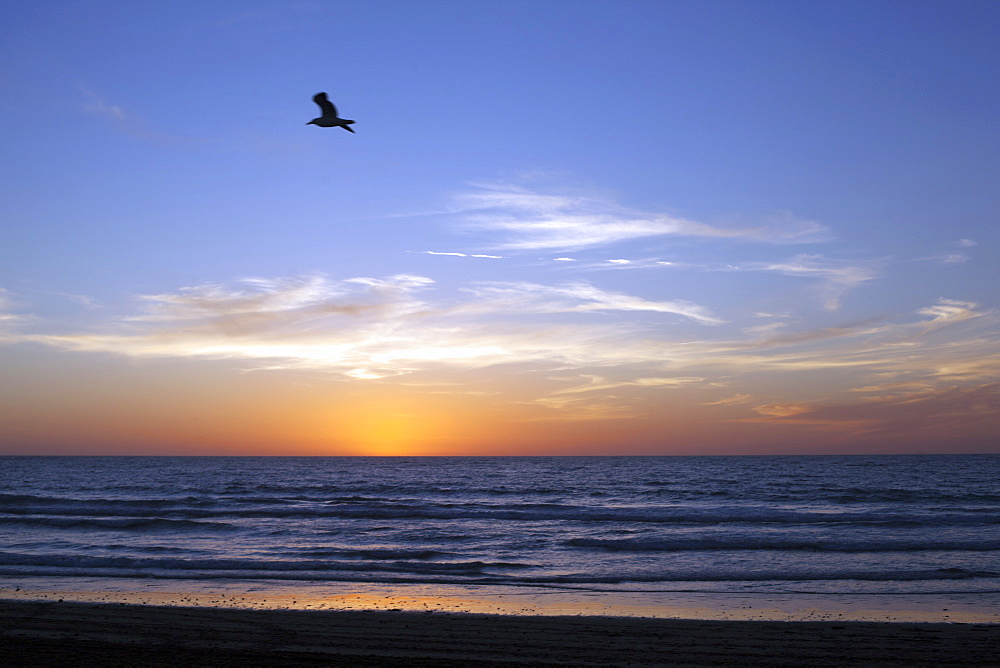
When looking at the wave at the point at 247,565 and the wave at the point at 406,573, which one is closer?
the wave at the point at 406,573

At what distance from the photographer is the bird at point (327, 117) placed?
38.6ft

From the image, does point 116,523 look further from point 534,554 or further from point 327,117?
point 327,117

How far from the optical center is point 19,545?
2067cm

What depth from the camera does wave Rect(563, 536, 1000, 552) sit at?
20.1m

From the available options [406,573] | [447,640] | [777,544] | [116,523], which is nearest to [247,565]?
[406,573]

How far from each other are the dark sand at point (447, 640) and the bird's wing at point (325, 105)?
851 cm

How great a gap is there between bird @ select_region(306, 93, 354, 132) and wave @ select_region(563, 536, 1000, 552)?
1462cm

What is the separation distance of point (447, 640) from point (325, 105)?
8.93m

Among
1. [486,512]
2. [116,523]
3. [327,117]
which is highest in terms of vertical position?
[327,117]

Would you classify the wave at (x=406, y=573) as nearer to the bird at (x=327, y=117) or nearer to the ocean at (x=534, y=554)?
the ocean at (x=534, y=554)

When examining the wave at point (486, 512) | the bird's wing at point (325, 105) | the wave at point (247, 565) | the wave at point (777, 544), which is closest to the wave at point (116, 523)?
the wave at point (486, 512)

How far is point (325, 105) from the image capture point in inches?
479

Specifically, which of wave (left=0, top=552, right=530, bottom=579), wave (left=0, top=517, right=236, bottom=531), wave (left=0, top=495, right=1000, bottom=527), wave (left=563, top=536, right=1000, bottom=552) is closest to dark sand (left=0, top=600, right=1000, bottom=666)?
wave (left=0, top=552, right=530, bottom=579)

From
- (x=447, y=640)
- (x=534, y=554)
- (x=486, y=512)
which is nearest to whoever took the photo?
(x=447, y=640)
